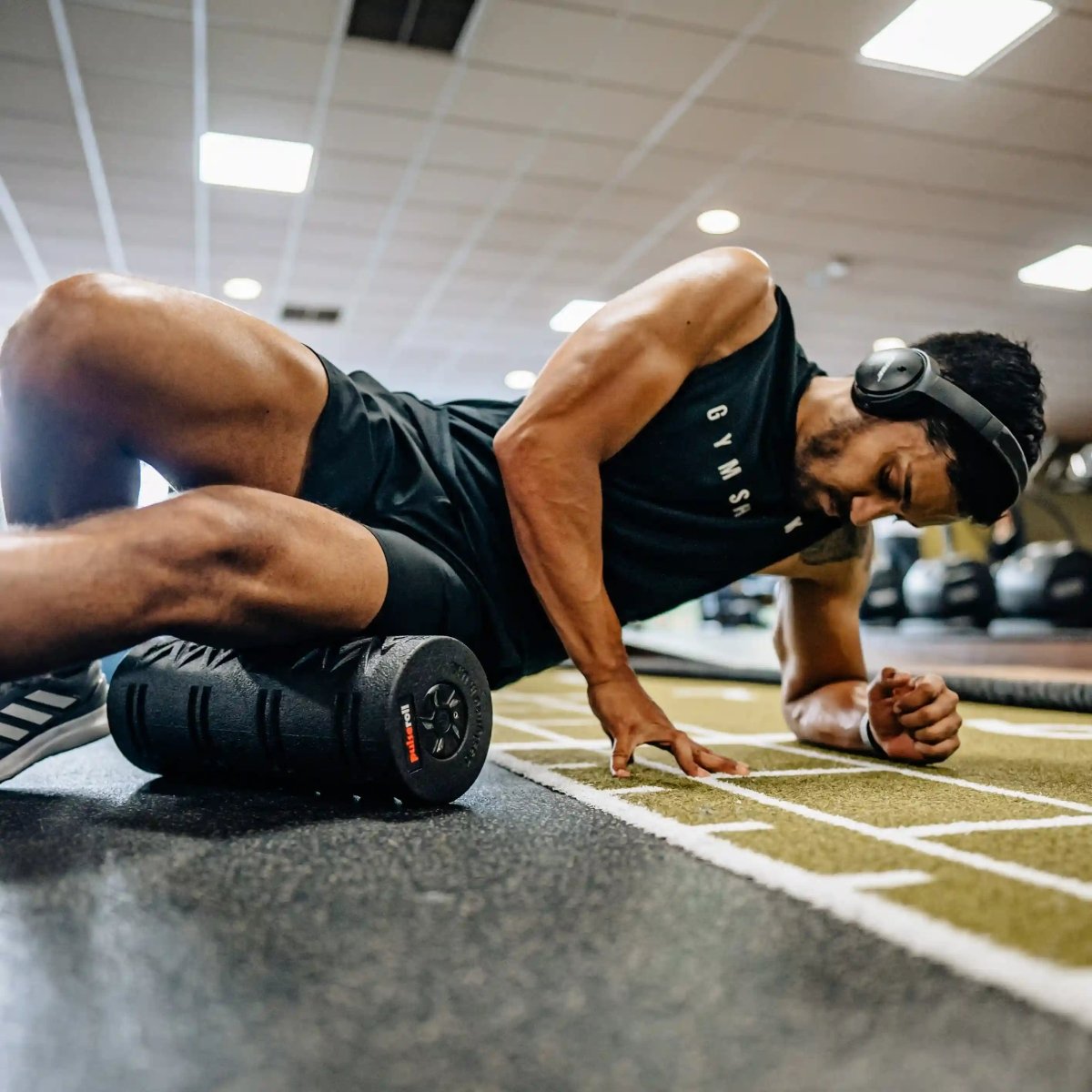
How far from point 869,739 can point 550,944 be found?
3.13 feet

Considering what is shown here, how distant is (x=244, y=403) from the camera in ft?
3.47

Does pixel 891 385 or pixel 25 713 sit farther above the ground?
pixel 891 385

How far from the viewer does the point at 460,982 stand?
0.54 m

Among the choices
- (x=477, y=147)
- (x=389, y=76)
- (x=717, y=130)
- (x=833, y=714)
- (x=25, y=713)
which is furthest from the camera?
(x=477, y=147)

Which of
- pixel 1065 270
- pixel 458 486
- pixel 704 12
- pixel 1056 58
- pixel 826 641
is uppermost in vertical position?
pixel 704 12

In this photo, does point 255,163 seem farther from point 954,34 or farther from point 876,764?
point 876,764

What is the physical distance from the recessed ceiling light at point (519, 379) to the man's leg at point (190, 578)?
260 inches

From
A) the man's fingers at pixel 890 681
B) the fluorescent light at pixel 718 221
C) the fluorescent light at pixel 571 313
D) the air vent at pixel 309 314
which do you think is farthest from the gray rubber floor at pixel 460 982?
the air vent at pixel 309 314

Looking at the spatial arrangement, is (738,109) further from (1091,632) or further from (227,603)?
(227,603)

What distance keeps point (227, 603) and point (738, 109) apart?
11.0ft

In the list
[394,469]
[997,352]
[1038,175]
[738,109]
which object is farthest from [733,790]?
[1038,175]

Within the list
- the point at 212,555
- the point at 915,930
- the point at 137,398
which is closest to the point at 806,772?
the point at 915,930

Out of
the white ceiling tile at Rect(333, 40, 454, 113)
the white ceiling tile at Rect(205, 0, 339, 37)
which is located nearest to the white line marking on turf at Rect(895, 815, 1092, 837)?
the white ceiling tile at Rect(205, 0, 339, 37)

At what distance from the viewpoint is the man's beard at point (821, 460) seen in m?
1.32
